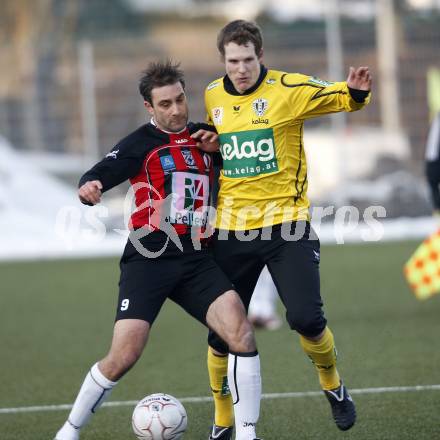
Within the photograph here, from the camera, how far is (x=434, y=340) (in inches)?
318

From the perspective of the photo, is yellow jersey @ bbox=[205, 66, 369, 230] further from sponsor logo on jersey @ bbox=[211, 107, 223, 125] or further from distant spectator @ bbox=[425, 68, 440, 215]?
distant spectator @ bbox=[425, 68, 440, 215]

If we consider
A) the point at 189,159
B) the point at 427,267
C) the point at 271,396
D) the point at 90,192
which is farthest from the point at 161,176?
the point at 427,267

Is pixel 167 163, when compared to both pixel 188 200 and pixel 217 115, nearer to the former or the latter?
pixel 188 200

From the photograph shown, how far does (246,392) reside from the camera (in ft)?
16.2

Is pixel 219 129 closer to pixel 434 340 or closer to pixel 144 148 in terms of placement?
pixel 144 148

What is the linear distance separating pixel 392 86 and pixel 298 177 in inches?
555

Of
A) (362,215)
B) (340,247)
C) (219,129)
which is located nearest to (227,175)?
(219,129)

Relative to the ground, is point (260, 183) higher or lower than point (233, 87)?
lower

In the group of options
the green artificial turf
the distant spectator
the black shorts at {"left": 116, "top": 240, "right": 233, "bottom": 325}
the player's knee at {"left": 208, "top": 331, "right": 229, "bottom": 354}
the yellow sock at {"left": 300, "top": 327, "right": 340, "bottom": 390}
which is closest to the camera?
the black shorts at {"left": 116, "top": 240, "right": 233, "bottom": 325}

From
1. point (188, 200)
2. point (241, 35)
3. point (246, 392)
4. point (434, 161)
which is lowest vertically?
point (246, 392)

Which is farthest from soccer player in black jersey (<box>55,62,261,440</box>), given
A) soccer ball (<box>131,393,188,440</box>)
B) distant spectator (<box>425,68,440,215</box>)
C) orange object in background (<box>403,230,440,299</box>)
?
orange object in background (<box>403,230,440,299</box>)

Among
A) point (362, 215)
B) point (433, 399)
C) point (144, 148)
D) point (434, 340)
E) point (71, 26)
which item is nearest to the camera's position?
point (144, 148)

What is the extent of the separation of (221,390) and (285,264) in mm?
737

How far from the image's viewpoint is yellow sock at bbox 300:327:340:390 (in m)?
5.28
